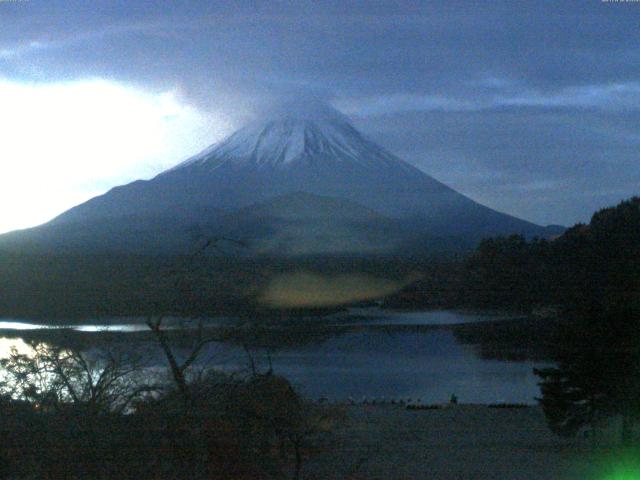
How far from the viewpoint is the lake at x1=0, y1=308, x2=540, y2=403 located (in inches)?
176

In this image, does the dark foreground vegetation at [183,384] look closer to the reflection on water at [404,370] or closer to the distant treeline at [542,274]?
the distant treeline at [542,274]

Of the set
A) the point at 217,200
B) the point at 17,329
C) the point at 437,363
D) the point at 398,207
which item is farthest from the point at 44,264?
the point at 398,207

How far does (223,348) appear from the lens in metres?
4.07

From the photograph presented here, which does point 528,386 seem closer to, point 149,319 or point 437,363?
point 437,363

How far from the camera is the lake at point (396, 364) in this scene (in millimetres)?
4480

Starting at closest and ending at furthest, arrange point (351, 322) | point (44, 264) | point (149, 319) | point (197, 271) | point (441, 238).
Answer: point (149, 319) < point (197, 271) < point (44, 264) < point (351, 322) < point (441, 238)

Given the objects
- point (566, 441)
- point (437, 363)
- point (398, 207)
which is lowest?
point (566, 441)

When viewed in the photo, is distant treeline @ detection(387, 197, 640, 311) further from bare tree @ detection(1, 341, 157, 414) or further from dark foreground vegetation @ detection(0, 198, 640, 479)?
bare tree @ detection(1, 341, 157, 414)

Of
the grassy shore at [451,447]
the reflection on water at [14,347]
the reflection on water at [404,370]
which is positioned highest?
the reflection on water at [14,347]

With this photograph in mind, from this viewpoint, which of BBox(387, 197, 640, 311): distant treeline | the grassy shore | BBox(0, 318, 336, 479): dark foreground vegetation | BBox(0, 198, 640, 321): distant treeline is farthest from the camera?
BBox(387, 197, 640, 311): distant treeline

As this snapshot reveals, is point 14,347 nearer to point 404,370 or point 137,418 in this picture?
point 137,418

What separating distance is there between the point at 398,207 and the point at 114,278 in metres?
7.70

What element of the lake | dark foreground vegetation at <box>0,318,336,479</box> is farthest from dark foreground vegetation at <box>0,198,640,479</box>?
the lake

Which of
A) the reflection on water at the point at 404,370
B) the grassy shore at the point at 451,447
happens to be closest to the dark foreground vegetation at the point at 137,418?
the grassy shore at the point at 451,447
